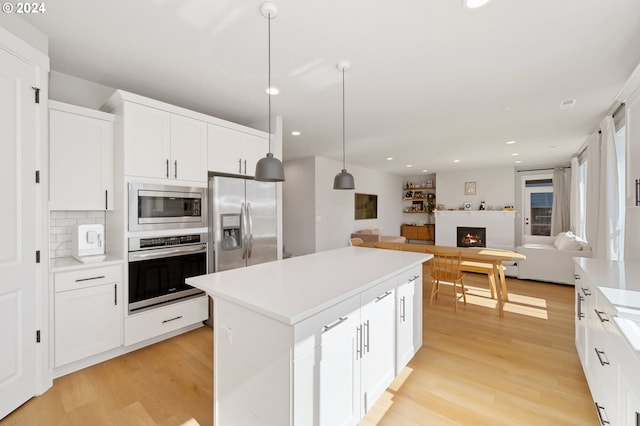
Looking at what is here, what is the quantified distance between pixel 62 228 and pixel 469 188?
30.0 feet

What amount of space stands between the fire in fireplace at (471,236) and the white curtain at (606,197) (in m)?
4.16

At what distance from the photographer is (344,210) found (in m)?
7.30

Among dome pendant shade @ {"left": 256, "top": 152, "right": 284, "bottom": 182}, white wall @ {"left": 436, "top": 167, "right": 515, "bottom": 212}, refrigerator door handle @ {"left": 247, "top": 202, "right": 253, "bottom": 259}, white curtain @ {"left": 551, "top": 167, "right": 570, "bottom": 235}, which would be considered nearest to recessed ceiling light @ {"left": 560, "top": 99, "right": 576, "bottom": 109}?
dome pendant shade @ {"left": 256, "top": 152, "right": 284, "bottom": 182}

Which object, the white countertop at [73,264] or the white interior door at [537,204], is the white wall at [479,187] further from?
the white countertop at [73,264]

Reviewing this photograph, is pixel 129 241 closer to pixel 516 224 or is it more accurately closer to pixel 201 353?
pixel 201 353

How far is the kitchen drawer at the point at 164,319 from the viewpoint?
2.56 metres

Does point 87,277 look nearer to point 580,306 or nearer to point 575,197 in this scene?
point 580,306

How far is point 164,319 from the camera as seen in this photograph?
277cm

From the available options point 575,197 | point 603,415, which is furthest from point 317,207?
point 575,197

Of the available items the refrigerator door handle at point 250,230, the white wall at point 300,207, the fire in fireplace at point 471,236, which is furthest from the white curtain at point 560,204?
the refrigerator door handle at point 250,230

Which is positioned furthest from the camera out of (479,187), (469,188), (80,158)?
(469,188)

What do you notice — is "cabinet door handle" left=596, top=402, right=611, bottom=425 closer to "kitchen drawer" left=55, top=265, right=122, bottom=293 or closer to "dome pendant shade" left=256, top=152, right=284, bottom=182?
→ "dome pendant shade" left=256, top=152, right=284, bottom=182

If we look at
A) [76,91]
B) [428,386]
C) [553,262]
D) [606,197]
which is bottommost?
[428,386]

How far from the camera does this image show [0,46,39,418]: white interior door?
1.79 m
